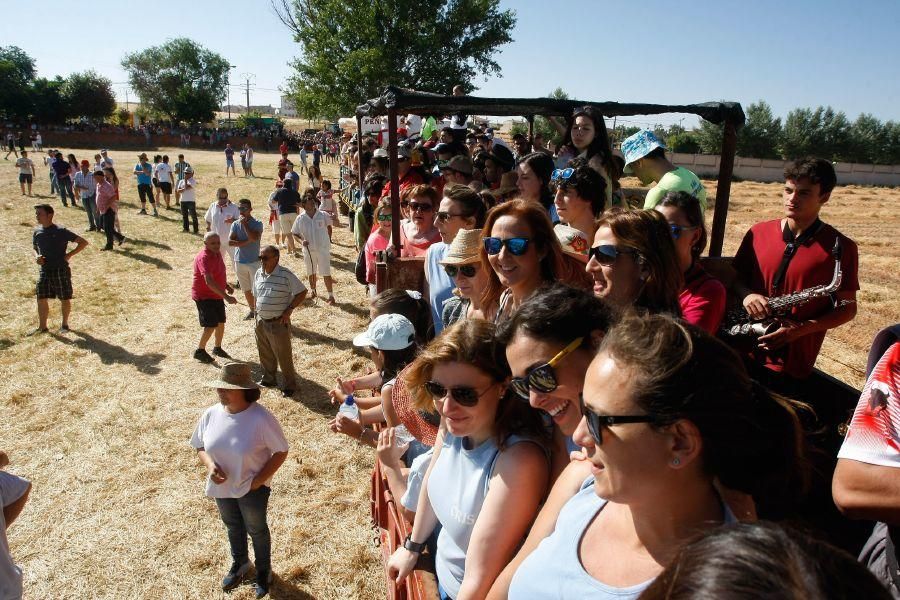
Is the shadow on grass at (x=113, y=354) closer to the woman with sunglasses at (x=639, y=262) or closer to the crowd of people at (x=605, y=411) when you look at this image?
the crowd of people at (x=605, y=411)

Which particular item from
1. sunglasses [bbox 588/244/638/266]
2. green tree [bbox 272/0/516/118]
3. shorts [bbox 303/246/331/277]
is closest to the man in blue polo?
shorts [bbox 303/246/331/277]

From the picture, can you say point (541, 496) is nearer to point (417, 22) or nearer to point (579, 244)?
point (579, 244)

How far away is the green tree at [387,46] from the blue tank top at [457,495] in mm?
29898

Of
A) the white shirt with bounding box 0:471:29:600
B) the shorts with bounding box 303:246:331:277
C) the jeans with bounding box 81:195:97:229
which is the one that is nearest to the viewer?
the white shirt with bounding box 0:471:29:600

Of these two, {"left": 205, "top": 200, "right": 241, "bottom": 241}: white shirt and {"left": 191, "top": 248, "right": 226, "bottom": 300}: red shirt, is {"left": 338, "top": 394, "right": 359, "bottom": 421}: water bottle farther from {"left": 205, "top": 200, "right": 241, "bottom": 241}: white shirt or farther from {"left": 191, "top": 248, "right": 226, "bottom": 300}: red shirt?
{"left": 205, "top": 200, "right": 241, "bottom": 241}: white shirt

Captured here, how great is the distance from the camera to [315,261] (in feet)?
30.7

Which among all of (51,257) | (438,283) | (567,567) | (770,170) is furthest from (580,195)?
(770,170)

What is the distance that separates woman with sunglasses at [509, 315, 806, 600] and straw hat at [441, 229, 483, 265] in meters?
1.98

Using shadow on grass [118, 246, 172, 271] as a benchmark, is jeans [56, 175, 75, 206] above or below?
above

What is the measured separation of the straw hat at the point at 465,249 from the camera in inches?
127

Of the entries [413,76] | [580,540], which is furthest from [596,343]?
[413,76]

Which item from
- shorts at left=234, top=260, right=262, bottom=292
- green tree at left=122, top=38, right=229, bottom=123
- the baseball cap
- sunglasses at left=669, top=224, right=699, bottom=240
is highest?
green tree at left=122, top=38, right=229, bottom=123

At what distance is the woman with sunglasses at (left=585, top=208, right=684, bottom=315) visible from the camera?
2.33 metres

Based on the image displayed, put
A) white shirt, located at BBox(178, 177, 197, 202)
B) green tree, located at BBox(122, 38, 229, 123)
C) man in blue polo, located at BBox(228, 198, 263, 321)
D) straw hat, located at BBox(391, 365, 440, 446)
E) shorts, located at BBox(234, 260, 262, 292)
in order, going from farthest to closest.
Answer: green tree, located at BBox(122, 38, 229, 123) < white shirt, located at BBox(178, 177, 197, 202) < shorts, located at BBox(234, 260, 262, 292) < man in blue polo, located at BBox(228, 198, 263, 321) < straw hat, located at BBox(391, 365, 440, 446)
